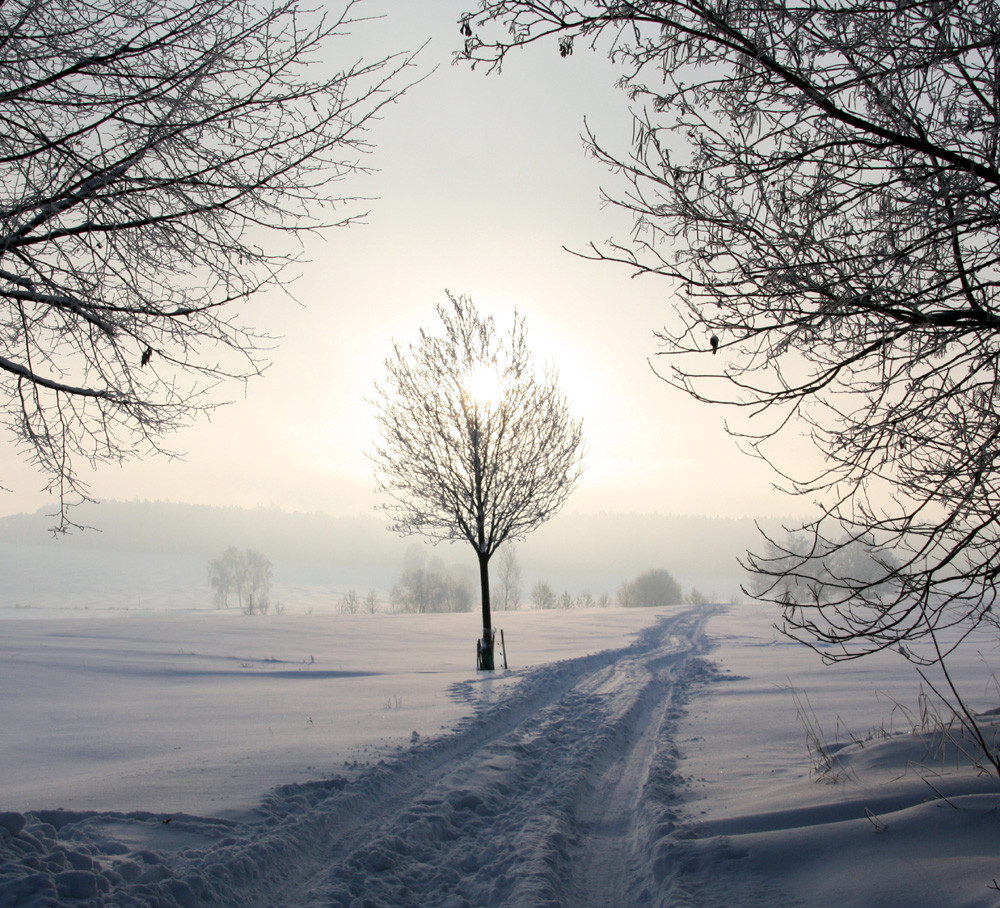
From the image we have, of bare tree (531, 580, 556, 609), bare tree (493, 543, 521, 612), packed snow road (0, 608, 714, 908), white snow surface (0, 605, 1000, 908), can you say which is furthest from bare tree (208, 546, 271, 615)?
packed snow road (0, 608, 714, 908)

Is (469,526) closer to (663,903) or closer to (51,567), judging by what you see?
(663,903)

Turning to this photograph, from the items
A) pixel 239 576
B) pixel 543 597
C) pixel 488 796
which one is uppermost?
pixel 488 796

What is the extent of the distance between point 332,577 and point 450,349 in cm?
14064

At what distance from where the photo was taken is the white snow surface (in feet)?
10.0

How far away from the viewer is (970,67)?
3.18 meters

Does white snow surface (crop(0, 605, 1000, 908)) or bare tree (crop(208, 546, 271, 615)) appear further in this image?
bare tree (crop(208, 546, 271, 615))

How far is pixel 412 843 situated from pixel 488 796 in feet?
2.91

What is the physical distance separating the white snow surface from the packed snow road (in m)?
0.02

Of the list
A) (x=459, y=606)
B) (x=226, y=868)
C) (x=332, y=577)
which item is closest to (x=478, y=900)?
(x=226, y=868)

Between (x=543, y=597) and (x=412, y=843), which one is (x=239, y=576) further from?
(x=412, y=843)

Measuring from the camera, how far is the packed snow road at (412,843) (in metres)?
3.00

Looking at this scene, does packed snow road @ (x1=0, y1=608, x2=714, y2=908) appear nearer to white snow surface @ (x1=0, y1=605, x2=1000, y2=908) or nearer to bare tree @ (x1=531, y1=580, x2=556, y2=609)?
white snow surface @ (x1=0, y1=605, x2=1000, y2=908)

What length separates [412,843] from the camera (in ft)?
12.1

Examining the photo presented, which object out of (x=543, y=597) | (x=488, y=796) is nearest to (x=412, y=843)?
(x=488, y=796)
